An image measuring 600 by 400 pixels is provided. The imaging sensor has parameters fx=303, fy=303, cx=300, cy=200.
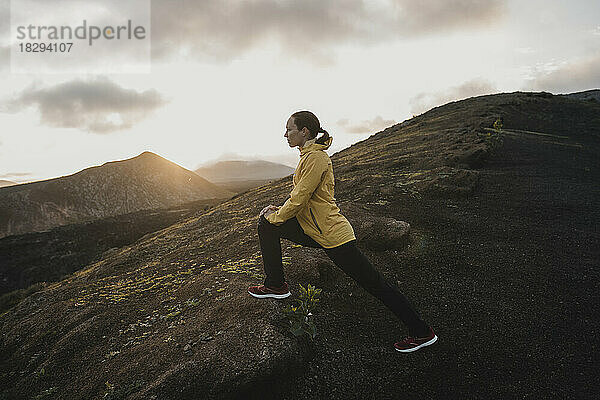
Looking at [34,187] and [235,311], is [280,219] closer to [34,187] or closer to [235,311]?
[235,311]

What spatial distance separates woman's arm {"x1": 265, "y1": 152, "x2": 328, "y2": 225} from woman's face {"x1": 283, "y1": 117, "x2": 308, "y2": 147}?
12.8 inches

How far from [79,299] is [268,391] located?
26.8 feet

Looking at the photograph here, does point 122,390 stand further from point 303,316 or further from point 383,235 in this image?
point 383,235

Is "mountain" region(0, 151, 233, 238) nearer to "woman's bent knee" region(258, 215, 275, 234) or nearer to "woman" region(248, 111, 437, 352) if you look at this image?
"woman's bent knee" region(258, 215, 275, 234)

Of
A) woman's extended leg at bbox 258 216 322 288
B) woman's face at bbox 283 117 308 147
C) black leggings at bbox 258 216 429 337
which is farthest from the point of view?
woman's extended leg at bbox 258 216 322 288

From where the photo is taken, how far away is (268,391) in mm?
4254

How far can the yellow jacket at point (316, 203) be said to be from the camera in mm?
4277

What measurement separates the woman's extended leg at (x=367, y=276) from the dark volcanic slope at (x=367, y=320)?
3.22 feet

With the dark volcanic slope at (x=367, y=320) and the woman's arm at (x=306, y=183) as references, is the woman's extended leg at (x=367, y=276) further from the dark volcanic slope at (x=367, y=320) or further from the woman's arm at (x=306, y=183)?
the dark volcanic slope at (x=367, y=320)

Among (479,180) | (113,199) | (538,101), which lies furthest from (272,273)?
(113,199)

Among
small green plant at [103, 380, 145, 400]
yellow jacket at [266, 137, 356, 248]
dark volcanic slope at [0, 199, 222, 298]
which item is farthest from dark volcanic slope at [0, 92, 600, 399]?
dark volcanic slope at [0, 199, 222, 298]

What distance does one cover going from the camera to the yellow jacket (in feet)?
14.0

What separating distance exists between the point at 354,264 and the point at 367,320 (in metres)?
2.03

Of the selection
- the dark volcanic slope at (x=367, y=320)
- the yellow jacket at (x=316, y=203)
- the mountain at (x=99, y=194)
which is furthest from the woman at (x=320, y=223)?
the mountain at (x=99, y=194)
